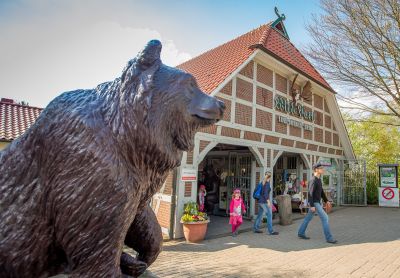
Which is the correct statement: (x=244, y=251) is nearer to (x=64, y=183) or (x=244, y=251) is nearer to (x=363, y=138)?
(x=64, y=183)

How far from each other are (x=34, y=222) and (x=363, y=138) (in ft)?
76.5

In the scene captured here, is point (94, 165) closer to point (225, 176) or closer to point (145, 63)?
point (145, 63)

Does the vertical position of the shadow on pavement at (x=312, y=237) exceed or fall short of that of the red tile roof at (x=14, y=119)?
it falls short

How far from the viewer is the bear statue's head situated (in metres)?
0.86

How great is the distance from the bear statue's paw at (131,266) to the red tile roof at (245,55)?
5854 mm

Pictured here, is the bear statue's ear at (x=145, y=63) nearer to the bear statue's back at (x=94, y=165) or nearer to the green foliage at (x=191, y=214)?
the bear statue's back at (x=94, y=165)

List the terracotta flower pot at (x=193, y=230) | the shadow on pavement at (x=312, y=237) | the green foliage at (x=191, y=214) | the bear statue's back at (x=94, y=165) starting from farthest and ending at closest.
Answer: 1. the green foliage at (x=191, y=214)
2. the terracotta flower pot at (x=193, y=230)
3. the shadow on pavement at (x=312, y=237)
4. the bear statue's back at (x=94, y=165)

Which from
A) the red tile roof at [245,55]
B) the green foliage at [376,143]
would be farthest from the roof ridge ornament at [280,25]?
the green foliage at [376,143]

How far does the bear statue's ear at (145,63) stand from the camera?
89 cm

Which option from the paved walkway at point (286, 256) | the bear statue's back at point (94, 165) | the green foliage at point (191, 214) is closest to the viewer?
the bear statue's back at point (94, 165)

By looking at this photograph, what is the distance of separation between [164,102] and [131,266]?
59 centimetres

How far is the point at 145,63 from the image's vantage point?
2.93 feet

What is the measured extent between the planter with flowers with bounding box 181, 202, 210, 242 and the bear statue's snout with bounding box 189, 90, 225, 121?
5.49 meters

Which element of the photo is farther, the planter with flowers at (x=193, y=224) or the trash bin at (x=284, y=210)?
the trash bin at (x=284, y=210)
